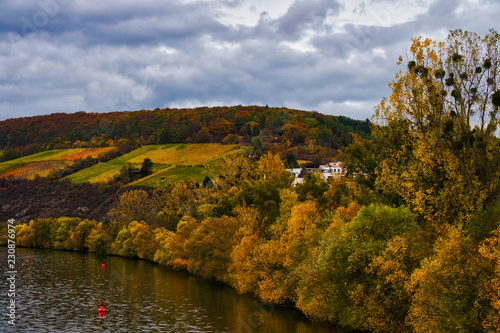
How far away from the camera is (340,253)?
48875 millimetres

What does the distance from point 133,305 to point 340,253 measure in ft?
93.1

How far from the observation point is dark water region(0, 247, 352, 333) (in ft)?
171

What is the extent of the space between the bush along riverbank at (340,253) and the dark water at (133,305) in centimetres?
280

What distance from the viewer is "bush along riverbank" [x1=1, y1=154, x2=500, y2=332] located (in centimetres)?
3819

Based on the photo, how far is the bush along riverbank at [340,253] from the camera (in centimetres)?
3819

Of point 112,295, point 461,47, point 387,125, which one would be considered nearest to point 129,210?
point 112,295

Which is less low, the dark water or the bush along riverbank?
the bush along riverbank

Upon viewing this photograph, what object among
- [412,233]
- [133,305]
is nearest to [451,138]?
[412,233]

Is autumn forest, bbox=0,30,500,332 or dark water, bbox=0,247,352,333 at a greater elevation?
autumn forest, bbox=0,30,500,332

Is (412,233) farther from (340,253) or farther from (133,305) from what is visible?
(133,305)

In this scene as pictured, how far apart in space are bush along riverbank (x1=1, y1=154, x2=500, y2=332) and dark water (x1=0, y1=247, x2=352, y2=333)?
110 inches

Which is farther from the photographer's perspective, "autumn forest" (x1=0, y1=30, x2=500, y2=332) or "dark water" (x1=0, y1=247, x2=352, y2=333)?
"dark water" (x1=0, y1=247, x2=352, y2=333)

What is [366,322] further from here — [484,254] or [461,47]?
[461,47]

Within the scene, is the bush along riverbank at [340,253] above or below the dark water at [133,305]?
above
